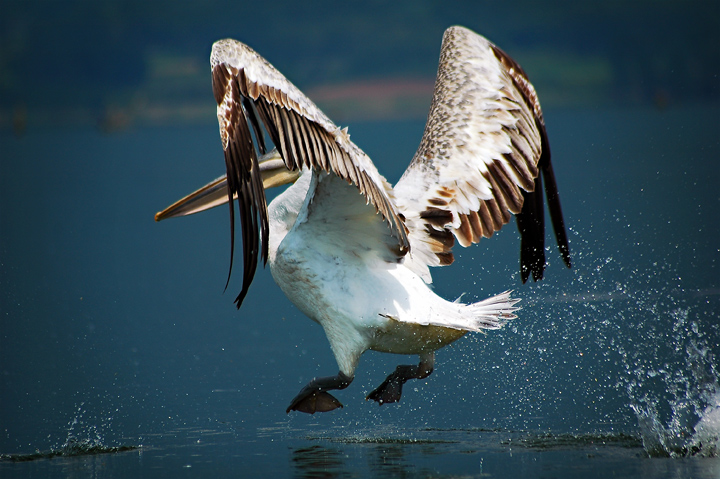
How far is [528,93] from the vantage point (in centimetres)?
512

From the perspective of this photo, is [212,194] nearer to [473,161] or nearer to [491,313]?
[473,161]

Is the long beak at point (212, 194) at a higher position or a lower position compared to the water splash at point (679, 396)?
higher

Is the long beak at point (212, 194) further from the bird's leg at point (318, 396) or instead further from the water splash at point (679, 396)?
the water splash at point (679, 396)

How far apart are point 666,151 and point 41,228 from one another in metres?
10.2

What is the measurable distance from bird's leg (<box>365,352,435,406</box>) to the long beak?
1363mm

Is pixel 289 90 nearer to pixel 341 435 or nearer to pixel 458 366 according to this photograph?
pixel 341 435

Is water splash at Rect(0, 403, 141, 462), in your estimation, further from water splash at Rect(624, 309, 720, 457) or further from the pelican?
water splash at Rect(624, 309, 720, 457)

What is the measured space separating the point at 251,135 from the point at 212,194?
149 cm

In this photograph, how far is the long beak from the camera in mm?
5094

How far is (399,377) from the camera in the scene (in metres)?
4.62

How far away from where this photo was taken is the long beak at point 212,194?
5094 mm

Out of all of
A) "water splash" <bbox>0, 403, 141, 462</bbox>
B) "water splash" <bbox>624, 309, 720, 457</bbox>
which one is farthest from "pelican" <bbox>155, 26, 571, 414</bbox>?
"water splash" <bbox>0, 403, 141, 462</bbox>

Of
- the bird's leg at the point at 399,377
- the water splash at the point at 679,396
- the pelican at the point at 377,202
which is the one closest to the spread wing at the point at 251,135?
the pelican at the point at 377,202

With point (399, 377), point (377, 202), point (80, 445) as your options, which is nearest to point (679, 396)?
point (399, 377)
